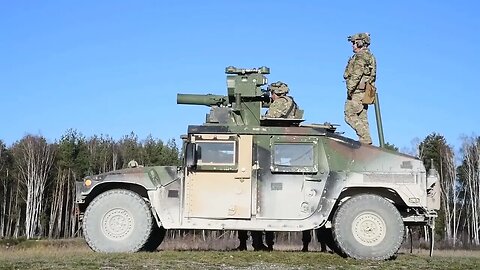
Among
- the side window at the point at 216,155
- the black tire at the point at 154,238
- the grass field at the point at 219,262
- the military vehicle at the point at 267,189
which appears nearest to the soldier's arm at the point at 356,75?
the military vehicle at the point at 267,189

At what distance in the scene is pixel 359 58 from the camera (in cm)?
1230

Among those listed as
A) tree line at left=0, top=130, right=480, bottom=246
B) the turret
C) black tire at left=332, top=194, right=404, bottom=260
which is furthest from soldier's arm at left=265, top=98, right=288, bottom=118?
tree line at left=0, top=130, right=480, bottom=246

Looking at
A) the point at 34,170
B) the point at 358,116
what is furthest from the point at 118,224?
the point at 34,170

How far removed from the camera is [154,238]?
11.8 m

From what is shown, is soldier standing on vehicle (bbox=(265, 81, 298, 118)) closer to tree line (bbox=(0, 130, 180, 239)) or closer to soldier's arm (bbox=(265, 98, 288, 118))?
soldier's arm (bbox=(265, 98, 288, 118))

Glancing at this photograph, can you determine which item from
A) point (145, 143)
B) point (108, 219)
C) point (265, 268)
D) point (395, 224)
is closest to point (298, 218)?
point (395, 224)

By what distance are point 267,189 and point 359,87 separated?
2.93 m

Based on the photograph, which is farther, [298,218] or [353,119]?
[353,119]

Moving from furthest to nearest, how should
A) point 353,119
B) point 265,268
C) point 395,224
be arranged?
point 353,119 < point 395,224 < point 265,268

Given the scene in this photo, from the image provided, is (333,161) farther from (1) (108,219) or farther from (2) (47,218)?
(2) (47,218)

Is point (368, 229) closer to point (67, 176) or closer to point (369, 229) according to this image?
point (369, 229)

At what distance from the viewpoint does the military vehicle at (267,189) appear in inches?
415

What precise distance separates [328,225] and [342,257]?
2.21ft

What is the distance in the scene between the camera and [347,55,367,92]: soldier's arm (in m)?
12.1
